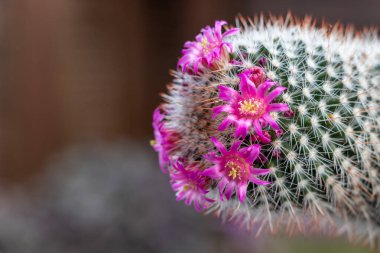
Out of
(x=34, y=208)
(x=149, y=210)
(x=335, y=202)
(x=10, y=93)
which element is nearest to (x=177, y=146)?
(x=335, y=202)

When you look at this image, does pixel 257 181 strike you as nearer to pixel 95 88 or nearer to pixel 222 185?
pixel 222 185

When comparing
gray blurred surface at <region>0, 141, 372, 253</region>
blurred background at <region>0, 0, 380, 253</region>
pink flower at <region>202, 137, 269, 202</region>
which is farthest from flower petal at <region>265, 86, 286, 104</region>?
blurred background at <region>0, 0, 380, 253</region>

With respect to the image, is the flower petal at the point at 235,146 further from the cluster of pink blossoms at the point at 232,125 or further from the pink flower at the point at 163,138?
the pink flower at the point at 163,138

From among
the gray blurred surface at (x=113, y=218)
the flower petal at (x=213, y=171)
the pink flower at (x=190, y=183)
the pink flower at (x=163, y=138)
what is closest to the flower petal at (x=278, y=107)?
the flower petal at (x=213, y=171)

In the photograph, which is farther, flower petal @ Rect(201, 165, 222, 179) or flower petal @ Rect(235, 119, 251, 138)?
flower petal @ Rect(201, 165, 222, 179)

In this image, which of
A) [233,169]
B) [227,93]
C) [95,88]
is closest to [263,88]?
[227,93]

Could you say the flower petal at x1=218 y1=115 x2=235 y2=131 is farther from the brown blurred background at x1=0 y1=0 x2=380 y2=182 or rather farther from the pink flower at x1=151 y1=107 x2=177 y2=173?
the brown blurred background at x1=0 y1=0 x2=380 y2=182

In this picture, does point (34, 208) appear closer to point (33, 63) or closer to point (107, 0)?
point (33, 63)
